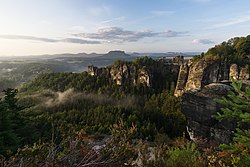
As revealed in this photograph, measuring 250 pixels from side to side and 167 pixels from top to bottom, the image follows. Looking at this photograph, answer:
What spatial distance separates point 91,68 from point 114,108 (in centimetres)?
2709

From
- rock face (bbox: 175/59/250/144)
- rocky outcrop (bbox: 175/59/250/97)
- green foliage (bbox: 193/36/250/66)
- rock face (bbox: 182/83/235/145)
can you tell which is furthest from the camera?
green foliage (bbox: 193/36/250/66)

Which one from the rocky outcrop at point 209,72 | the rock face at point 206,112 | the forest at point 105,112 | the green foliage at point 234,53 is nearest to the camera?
the forest at point 105,112

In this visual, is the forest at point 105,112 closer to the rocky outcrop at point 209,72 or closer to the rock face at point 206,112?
the rock face at point 206,112

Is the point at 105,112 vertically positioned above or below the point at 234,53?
below

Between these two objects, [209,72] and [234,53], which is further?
[234,53]

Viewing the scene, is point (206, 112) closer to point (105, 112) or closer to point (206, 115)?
point (206, 115)

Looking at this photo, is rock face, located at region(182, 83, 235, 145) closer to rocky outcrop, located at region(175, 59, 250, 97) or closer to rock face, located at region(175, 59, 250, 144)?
rock face, located at region(175, 59, 250, 144)

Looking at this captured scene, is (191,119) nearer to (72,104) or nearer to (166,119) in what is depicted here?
(166,119)

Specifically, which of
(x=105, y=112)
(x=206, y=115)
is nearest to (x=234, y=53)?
(x=105, y=112)

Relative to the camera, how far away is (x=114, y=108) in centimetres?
6266

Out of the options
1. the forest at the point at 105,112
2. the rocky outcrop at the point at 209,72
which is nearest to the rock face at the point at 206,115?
the forest at the point at 105,112

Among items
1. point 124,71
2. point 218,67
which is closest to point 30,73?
point 124,71

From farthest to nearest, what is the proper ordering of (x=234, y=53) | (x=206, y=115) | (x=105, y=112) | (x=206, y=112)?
(x=105, y=112) < (x=234, y=53) < (x=206, y=115) < (x=206, y=112)

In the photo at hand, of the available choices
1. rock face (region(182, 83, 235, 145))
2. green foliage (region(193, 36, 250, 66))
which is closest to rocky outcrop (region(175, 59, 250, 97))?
green foliage (region(193, 36, 250, 66))
